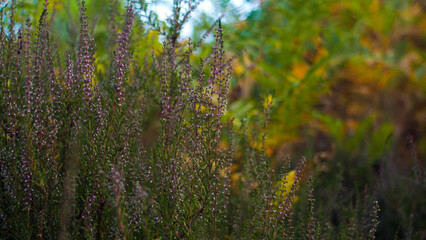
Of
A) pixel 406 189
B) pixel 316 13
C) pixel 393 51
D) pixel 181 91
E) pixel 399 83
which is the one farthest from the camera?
pixel 399 83

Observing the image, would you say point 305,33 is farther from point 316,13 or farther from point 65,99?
point 65,99

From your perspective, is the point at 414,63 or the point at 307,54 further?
the point at 307,54

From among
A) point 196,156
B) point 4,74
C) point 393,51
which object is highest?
point 393,51

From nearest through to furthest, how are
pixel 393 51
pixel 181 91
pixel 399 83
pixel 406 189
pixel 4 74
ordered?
1. pixel 181 91
2. pixel 4 74
3. pixel 406 189
4. pixel 393 51
5. pixel 399 83

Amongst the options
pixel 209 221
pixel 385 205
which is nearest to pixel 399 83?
pixel 385 205

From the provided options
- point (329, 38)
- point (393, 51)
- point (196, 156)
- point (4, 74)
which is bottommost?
point (196, 156)

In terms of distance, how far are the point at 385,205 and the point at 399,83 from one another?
2.67 metres

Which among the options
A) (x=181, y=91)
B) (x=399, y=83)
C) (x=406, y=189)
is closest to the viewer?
(x=181, y=91)

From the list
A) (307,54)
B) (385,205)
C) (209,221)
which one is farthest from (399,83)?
(209,221)

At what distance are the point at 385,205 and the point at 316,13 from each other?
1.72 metres

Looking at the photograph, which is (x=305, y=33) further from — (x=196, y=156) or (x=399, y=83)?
(x=196, y=156)

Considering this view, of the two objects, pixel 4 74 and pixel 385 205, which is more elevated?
pixel 4 74

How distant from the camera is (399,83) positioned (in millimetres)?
4590

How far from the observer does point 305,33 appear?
3414 millimetres
